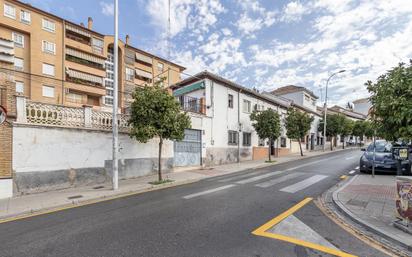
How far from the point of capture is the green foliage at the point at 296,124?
78.3 feet

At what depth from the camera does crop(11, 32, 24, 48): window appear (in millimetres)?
30403

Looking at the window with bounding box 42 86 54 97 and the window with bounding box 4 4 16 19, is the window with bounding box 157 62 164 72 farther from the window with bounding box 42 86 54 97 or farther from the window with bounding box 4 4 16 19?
the window with bounding box 4 4 16 19

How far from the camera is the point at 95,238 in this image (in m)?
4.39

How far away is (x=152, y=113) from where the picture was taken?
10055 millimetres

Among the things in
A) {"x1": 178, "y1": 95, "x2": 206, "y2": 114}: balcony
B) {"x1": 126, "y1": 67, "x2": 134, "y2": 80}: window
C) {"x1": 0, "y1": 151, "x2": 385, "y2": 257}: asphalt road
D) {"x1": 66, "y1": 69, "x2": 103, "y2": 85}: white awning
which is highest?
{"x1": 126, "y1": 67, "x2": 134, "y2": 80}: window

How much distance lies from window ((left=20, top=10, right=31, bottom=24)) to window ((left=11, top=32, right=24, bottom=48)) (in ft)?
6.62

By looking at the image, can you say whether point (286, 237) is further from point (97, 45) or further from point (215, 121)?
point (97, 45)

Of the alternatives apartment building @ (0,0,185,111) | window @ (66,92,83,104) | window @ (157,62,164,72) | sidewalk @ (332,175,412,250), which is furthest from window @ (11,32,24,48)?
sidewalk @ (332,175,412,250)

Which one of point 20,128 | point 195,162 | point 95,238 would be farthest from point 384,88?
point 195,162

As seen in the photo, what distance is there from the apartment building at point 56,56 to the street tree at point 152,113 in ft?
51.7

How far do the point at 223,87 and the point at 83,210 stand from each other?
15178 millimetres

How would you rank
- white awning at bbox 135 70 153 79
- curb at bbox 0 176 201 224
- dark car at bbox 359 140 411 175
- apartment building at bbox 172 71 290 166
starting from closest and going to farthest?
curb at bbox 0 176 201 224, dark car at bbox 359 140 411 175, apartment building at bbox 172 71 290 166, white awning at bbox 135 70 153 79

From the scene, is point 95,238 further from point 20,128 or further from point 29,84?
point 29,84

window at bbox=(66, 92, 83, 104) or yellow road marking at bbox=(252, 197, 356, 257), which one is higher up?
window at bbox=(66, 92, 83, 104)
